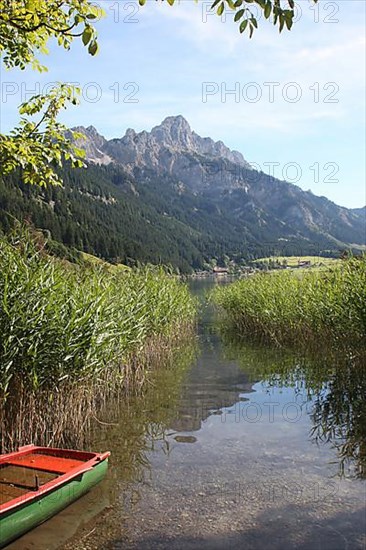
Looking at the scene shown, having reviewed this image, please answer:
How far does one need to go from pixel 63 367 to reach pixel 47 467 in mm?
2508

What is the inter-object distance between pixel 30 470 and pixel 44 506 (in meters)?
0.95

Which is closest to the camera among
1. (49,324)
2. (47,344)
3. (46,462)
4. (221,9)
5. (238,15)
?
(238,15)

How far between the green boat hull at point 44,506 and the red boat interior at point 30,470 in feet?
0.74

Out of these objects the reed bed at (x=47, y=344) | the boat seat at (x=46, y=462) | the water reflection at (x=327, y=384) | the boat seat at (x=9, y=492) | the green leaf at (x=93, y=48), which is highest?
the green leaf at (x=93, y=48)

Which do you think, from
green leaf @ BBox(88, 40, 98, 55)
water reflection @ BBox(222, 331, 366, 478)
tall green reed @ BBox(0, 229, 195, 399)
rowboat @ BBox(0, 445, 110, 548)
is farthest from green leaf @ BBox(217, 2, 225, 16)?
water reflection @ BBox(222, 331, 366, 478)

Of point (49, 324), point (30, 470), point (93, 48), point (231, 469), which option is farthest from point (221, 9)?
point (231, 469)

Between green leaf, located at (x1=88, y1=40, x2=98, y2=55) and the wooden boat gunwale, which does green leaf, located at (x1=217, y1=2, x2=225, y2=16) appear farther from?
the wooden boat gunwale

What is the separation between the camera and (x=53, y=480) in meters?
6.99

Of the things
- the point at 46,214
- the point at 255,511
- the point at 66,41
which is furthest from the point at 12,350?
the point at 46,214

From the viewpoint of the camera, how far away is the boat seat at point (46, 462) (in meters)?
7.67

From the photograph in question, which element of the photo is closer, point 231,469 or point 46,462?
point 46,462

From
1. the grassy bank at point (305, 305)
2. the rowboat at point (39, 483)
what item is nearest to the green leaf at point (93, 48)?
the rowboat at point (39, 483)

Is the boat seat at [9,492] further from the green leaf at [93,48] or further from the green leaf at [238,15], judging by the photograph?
the green leaf at [238,15]

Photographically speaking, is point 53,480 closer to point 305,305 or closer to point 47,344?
point 47,344
